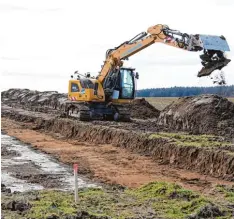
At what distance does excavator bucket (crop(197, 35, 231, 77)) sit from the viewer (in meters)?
19.5

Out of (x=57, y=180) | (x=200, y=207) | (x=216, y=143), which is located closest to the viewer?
(x=200, y=207)

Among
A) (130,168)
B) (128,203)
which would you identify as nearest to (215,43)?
(130,168)

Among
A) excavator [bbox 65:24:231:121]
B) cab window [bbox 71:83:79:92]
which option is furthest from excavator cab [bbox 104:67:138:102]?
cab window [bbox 71:83:79:92]

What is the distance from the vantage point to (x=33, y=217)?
8.13m

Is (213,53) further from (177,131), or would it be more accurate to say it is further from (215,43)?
(177,131)

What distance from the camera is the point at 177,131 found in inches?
940

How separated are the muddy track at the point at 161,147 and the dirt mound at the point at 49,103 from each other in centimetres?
925

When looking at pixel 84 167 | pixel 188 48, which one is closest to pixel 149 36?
pixel 188 48

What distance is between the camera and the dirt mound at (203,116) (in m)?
24.0

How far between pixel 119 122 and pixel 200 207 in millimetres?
18717

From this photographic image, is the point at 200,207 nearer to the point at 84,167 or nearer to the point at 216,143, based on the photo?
the point at 84,167

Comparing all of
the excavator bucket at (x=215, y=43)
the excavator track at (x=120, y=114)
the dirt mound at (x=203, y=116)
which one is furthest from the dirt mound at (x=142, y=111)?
the excavator bucket at (x=215, y=43)

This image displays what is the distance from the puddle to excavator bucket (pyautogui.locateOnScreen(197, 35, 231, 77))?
691 centimetres

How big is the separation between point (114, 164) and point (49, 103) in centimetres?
3387
